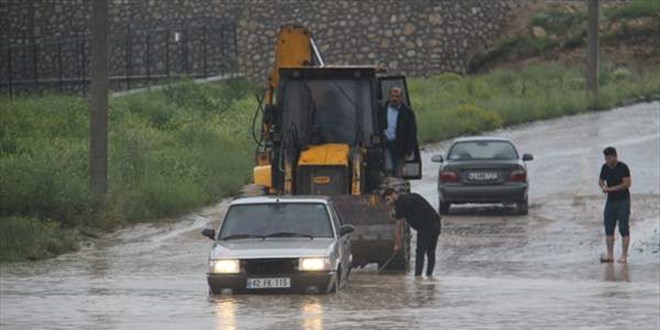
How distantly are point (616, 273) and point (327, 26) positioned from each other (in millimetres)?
33499

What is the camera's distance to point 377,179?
28.5 metres

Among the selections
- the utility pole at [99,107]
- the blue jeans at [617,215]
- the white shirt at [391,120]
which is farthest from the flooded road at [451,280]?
the white shirt at [391,120]

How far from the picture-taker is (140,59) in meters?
63.4

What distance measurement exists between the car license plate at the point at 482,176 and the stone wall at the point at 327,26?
23945 millimetres

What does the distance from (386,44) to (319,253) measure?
125ft

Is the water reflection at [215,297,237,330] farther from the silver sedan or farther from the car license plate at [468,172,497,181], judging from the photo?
the car license plate at [468,172,497,181]

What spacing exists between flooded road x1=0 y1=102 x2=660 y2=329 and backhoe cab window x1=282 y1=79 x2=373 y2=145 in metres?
2.31

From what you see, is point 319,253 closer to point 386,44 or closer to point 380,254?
point 380,254

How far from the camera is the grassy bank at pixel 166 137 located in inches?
1389

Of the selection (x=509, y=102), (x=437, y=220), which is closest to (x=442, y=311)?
(x=437, y=220)

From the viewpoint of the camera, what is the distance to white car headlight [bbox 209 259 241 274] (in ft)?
74.2

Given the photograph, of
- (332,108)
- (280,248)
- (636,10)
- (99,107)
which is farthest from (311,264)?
(636,10)

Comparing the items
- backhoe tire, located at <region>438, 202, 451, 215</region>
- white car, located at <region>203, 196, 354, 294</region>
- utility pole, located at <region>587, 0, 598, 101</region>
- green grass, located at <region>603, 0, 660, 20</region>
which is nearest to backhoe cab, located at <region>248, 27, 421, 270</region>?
white car, located at <region>203, 196, 354, 294</region>

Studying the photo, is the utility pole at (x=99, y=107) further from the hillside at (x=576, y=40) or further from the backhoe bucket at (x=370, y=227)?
the hillside at (x=576, y=40)
